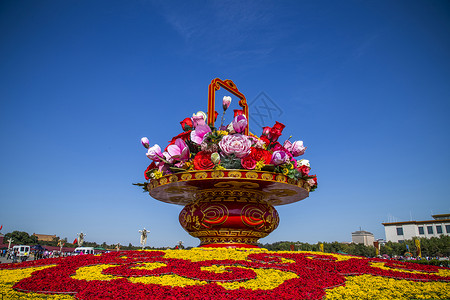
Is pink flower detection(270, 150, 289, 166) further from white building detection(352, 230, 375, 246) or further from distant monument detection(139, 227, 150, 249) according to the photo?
white building detection(352, 230, 375, 246)

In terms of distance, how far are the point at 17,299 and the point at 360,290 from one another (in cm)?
345

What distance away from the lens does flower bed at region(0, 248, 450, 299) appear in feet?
9.25

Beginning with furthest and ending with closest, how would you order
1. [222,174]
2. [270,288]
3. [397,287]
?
[222,174] → [397,287] → [270,288]

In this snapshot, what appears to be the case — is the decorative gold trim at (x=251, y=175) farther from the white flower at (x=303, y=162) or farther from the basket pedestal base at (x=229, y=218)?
the white flower at (x=303, y=162)

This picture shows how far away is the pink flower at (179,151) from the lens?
5551 mm

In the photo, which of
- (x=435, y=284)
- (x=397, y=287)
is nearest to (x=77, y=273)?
(x=397, y=287)

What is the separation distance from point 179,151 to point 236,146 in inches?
48.1

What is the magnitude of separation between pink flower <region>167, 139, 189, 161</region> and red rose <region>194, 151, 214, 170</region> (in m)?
0.51

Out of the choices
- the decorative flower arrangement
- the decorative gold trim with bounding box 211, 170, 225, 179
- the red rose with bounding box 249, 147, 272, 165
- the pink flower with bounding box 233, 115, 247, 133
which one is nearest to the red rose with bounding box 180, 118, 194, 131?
the decorative flower arrangement

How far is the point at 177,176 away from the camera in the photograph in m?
5.02

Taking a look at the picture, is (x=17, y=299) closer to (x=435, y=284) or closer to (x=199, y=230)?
(x=199, y=230)

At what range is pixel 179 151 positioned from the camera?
559 cm

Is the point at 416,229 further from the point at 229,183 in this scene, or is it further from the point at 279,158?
the point at 229,183

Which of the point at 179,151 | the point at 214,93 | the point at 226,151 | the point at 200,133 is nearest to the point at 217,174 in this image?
the point at 226,151
